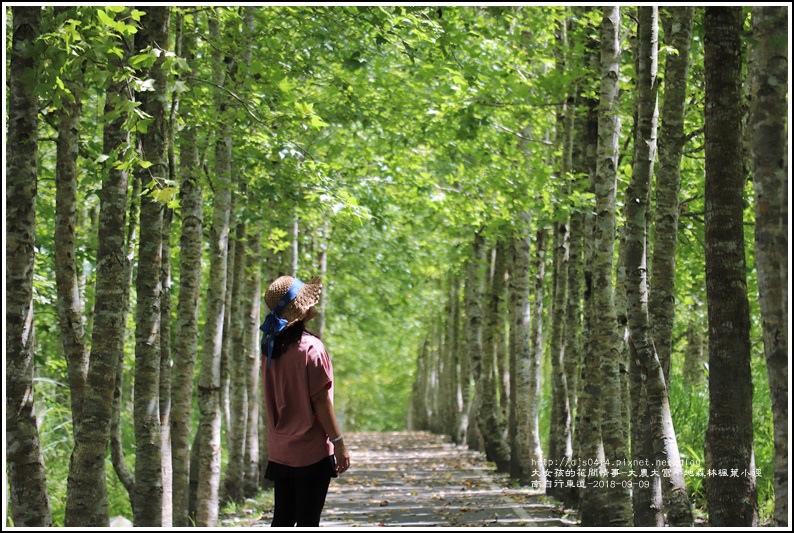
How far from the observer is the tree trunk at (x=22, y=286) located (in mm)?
7312

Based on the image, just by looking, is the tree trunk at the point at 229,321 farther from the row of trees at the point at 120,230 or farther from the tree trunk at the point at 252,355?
the row of trees at the point at 120,230

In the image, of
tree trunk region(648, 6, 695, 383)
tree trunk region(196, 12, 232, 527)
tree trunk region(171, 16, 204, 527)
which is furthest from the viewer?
tree trunk region(196, 12, 232, 527)

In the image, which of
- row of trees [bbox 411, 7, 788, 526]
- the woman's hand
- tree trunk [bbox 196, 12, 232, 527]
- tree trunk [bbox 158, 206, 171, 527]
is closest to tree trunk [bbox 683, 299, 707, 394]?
row of trees [bbox 411, 7, 788, 526]

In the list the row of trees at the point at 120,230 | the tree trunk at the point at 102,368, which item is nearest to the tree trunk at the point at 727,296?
the row of trees at the point at 120,230

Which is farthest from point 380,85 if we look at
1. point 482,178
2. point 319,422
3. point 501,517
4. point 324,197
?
point 319,422

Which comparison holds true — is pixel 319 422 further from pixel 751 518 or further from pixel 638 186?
pixel 638 186

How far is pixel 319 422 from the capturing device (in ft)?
23.1

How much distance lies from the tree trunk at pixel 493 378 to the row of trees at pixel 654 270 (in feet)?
10.5

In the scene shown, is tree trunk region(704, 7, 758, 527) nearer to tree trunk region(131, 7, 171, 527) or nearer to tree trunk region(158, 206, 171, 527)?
tree trunk region(131, 7, 171, 527)

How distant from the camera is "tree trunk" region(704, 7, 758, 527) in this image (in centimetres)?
675

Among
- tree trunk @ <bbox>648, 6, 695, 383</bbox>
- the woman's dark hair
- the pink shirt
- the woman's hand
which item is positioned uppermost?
tree trunk @ <bbox>648, 6, 695, 383</bbox>

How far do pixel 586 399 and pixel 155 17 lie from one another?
22.3ft

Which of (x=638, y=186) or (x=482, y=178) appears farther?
(x=482, y=178)

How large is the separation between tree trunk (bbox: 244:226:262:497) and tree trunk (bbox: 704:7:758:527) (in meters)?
11.7
